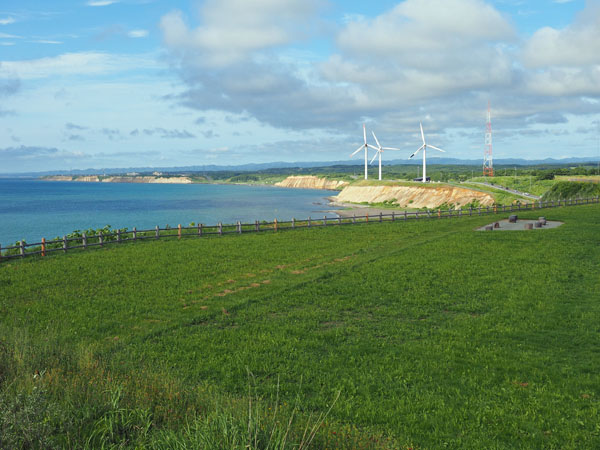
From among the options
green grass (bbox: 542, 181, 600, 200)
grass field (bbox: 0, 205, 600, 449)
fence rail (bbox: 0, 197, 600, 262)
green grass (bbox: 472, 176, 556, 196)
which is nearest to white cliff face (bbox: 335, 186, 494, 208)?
green grass (bbox: 542, 181, 600, 200)

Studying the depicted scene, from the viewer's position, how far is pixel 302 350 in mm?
13461

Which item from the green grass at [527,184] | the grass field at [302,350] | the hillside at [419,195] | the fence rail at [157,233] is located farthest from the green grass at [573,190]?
the grass field at [302,350]

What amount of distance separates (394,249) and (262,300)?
15.1 metres

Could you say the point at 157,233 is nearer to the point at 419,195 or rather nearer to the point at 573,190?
the point at 573,190

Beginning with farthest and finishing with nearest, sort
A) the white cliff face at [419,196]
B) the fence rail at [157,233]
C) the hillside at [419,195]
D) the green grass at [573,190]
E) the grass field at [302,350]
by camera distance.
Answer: the white cliff face at [419,196]
the hillside at [419,195]
the green grass at [573,190]
the fence rail at [157,233]
the grass field at [302,350]

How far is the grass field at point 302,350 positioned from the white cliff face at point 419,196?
3294 inches

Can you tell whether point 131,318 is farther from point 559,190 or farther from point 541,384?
point 559,190

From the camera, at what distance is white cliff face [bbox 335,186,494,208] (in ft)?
361

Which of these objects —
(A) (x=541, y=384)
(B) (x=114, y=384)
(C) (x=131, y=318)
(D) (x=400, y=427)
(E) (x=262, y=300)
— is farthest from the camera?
(E) (x=262, y=300)

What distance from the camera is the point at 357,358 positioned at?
1299 centimetres

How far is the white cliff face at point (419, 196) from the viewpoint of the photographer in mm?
110125

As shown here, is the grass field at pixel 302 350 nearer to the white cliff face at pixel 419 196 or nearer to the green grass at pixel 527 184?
the white cliff face at pixel 419 196

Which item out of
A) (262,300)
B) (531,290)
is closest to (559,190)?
(531,290)

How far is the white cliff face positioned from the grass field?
8366cm
